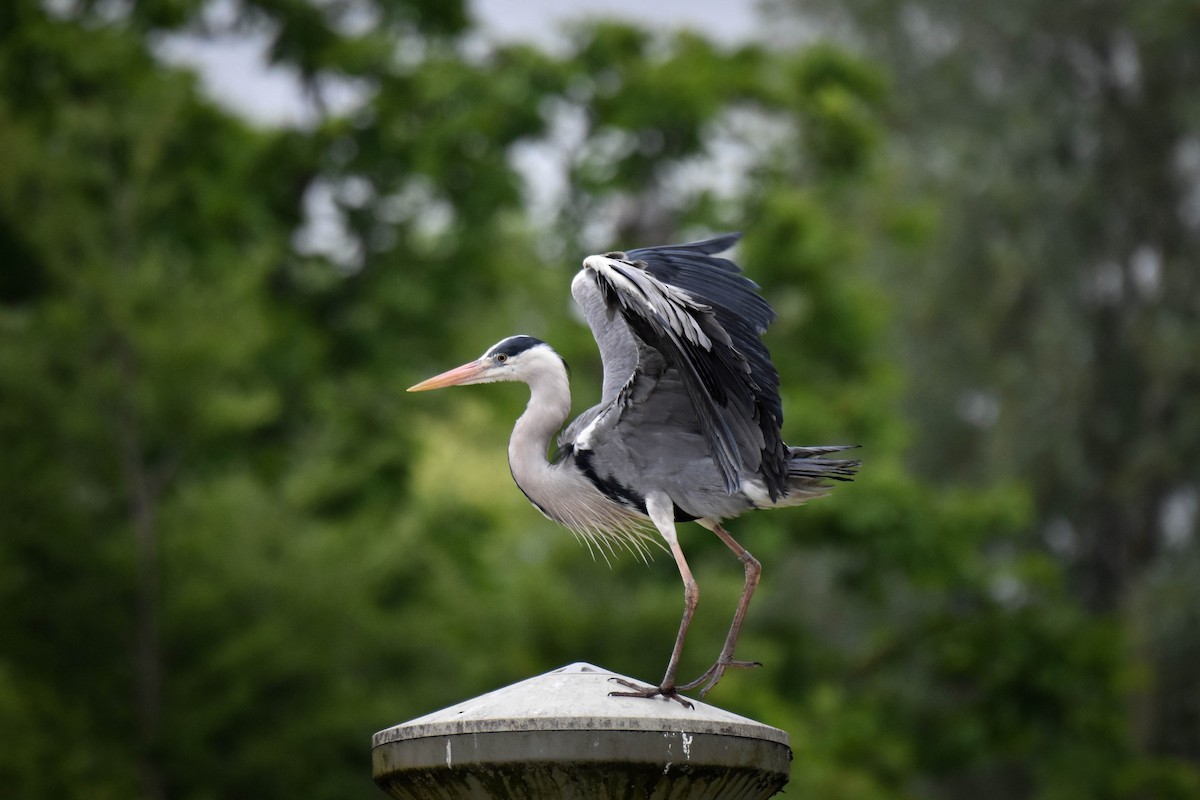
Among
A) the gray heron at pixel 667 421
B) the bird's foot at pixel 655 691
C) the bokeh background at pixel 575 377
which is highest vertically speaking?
the bokeh background at pixel 575 377

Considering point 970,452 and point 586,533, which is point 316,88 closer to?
point 970,452

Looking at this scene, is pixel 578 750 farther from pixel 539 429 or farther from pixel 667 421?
pixel 539 429

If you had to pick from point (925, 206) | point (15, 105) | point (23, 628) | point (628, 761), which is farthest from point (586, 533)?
point (925, 206)

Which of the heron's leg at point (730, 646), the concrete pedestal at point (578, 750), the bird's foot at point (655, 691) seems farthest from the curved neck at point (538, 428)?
the concrete pedestal at point (578, 750)

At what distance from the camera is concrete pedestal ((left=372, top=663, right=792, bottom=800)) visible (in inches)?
161

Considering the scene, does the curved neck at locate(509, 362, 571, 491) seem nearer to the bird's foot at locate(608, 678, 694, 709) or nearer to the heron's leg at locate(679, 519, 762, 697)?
the heron's leg at locate(679, 519, 762, 697)

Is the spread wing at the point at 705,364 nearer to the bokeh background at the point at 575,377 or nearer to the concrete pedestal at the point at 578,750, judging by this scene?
the concrete pedestal at the point at 578,750

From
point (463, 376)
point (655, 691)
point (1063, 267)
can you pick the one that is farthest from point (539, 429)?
point (1063, 267)

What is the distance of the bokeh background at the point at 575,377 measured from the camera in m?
11.9

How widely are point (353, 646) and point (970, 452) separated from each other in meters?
10.5

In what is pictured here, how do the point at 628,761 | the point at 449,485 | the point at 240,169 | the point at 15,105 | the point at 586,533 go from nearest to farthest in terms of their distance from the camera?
the point at 628,761, the point at 586,533, the point at 15,105, the point at 240,169, the point at 449,485

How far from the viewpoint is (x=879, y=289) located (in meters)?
20.6

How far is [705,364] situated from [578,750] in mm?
1284

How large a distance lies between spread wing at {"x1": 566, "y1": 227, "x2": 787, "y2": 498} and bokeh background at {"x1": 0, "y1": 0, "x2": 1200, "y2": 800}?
6.63m
